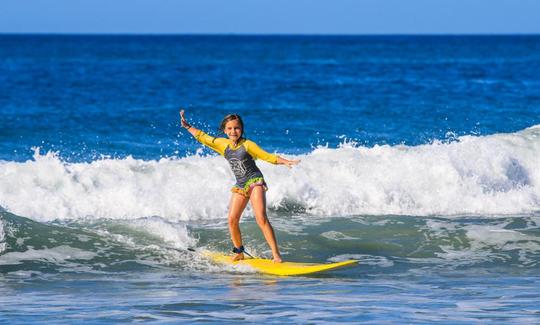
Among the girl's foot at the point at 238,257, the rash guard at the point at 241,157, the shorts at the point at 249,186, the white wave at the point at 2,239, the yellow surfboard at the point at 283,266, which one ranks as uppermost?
the rash guard at the point at 241,157

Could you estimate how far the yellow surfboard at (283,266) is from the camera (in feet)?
30.3

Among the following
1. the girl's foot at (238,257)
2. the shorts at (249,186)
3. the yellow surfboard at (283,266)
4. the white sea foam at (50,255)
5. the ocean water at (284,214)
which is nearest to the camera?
the ocean water at (284,214)

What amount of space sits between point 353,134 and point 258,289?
43.5 feet

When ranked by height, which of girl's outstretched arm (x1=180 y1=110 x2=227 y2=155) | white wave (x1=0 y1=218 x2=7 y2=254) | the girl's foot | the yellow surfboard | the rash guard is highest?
girl's outstretched arm (x1=180 y1=110 x2=227 y2=155)

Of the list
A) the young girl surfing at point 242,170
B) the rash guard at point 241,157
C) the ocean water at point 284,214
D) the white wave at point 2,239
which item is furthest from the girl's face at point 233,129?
the white wave at point 2,239

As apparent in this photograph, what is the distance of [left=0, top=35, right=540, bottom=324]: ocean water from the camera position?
26.1ft

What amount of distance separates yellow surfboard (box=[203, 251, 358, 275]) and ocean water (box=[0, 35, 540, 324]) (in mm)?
103

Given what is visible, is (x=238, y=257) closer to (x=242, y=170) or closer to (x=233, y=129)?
(x=242, y=170)

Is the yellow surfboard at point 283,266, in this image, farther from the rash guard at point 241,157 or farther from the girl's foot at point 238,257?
the rash guard at point 241,157

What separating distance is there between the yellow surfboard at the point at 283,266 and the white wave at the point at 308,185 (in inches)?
135

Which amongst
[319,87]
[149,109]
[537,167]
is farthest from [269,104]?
[537,167]

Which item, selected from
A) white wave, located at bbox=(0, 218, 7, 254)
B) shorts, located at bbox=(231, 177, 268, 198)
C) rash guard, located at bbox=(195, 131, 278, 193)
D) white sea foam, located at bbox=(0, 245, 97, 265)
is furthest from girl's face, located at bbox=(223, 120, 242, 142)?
white wave, located at bbox=(0, 218, 7, 254)

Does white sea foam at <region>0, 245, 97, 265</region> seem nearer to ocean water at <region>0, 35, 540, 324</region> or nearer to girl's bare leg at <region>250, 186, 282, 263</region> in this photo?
ocean water at <region>0, 35, 540, 324</region>

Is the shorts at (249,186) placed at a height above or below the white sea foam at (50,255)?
above
